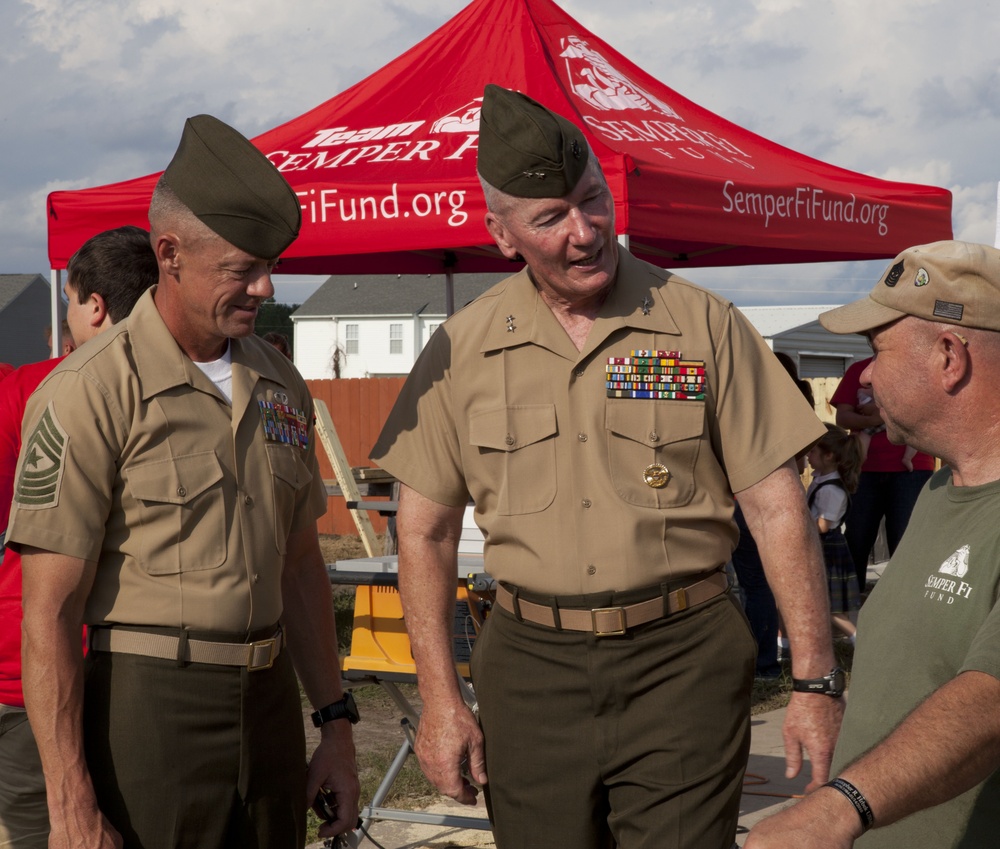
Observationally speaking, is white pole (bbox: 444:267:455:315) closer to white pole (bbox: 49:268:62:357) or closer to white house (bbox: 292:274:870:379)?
white pole (bbox: 49:268:62:357)

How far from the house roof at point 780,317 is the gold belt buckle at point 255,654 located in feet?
75.9

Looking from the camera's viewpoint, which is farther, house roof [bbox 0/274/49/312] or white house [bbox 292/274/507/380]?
white house [bbox 292/274/507/380]

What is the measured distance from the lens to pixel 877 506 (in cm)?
833

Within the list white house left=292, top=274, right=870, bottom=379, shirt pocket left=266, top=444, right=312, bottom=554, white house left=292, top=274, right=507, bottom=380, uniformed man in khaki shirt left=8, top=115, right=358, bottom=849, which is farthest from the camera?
white house left=292, top=274, right=507, bottom=380

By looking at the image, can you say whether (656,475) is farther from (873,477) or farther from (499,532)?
(873,477)

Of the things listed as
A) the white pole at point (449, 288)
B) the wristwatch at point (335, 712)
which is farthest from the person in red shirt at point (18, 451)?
the white pole at point (449, 288)

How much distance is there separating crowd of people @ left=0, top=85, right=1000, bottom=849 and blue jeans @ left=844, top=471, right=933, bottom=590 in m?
5.78

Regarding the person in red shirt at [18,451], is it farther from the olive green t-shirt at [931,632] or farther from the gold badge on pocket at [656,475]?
the olive green t-shirt at [931,632]

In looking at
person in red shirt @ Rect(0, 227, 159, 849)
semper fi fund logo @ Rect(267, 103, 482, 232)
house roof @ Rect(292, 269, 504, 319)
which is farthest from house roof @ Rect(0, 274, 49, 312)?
person in red shirt @ Rect(0, 227, 159, 849)

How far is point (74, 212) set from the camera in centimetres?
615

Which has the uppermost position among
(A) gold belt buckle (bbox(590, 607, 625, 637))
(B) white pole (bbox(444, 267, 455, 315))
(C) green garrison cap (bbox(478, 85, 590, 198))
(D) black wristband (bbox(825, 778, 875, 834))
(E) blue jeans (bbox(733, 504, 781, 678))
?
(B) white pole (bbox(444, 267, 455, 315))

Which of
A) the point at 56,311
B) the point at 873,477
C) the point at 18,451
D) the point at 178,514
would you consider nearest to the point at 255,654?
the point at 178,514

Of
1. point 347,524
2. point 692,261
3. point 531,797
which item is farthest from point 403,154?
point 347,524

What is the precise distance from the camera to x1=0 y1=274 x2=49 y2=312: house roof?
44406 millimetres
